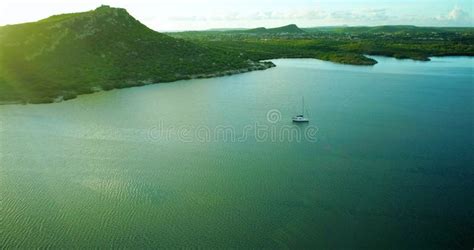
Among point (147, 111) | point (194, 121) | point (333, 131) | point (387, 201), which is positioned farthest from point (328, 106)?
point (387, 201)

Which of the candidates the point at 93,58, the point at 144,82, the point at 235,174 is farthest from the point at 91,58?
the point at 235,174

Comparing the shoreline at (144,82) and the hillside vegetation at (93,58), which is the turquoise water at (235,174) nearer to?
the shoreline at (144,82)

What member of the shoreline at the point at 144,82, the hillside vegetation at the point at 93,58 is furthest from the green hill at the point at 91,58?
the shoreline at the point at 144,82

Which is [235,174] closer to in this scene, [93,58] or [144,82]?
[144,82]

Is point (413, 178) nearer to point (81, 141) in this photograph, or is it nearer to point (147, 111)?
point (81, 141)

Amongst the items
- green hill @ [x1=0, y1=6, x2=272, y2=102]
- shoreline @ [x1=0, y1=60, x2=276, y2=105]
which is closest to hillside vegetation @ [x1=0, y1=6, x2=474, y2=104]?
green hill @ [x1=0, y1=6, x2=272, y2=102]

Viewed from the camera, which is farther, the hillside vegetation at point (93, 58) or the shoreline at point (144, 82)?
the hillside vegetation at point (93, 58)

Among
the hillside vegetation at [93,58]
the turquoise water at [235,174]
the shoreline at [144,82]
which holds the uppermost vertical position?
the hillside vegetation at [93,58]

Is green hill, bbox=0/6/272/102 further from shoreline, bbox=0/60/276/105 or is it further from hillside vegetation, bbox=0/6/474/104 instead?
shoreline, bbox=0/60/276/105
